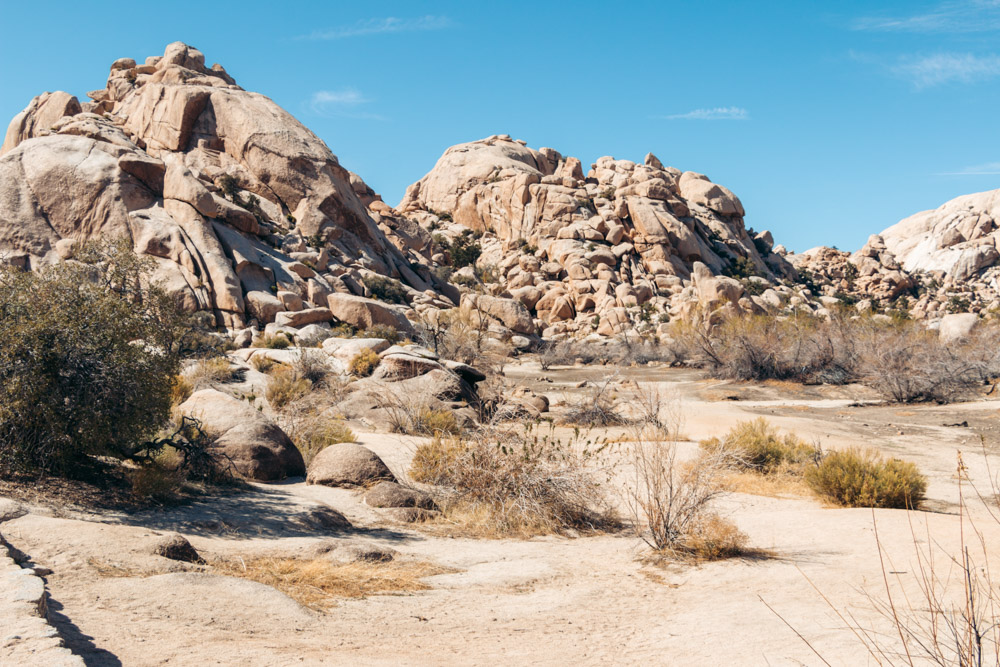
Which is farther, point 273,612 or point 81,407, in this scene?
point 81,407

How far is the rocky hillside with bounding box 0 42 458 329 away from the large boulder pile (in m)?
8.84

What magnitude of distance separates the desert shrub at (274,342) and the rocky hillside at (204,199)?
102 inches

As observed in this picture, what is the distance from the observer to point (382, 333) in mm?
28812

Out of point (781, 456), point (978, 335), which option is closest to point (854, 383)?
point (978, 335)

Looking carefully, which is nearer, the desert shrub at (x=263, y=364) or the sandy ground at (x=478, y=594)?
the sandy ground at (x=478, y=594)

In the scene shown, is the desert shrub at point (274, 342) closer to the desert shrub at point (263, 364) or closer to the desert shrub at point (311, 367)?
the desert shrub at point (263, 364)

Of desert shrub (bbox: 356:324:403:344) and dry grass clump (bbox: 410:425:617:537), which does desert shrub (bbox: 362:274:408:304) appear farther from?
dry grass clump (bbox: 410:425:617:537)

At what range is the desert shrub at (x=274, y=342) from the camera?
78.4 ft

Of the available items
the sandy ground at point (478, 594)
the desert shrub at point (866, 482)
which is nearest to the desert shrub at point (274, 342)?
the sandy ground at point (478, 594)

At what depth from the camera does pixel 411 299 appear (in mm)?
39375

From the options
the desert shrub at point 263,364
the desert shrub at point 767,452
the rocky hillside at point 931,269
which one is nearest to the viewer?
the desert shrub at point 767,452

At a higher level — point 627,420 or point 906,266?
point 906,266

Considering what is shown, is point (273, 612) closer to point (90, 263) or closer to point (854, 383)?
point (90, 263)

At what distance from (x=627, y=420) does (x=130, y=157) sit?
1056 inches
